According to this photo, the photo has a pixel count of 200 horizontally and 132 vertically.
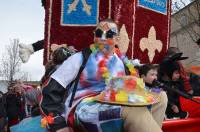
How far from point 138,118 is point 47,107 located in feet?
2.60

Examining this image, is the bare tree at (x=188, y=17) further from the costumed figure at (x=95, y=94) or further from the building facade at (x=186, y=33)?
the costumed figure at (x=95, y=94)

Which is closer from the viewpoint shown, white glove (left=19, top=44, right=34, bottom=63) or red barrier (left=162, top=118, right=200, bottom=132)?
red barrier (left=162, top=118, right=200, bottom=132)

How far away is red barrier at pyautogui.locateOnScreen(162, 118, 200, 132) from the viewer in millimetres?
4282

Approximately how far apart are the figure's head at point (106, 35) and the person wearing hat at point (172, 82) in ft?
5.06

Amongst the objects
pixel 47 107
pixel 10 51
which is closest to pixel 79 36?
pixel 47 107

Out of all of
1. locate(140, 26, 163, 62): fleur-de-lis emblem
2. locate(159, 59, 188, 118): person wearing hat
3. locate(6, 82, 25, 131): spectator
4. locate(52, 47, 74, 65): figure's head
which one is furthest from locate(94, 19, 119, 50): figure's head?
locate(6, 82, 25, 131): spectator

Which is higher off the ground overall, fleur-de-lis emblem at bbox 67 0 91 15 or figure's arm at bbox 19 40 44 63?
fleur-de-lis emblem at bbox 67 0 91 15

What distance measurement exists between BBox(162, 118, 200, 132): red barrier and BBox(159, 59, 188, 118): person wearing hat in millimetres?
469

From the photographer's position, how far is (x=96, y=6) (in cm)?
578

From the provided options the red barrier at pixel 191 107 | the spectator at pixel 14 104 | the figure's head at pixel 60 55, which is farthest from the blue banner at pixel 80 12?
the spectator at pixel 14 104

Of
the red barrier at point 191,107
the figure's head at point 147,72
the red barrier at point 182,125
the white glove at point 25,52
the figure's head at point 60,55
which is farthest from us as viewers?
the white glove at point 25,52

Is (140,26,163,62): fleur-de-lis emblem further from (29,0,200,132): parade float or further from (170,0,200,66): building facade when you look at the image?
(170,0,200,66): building facade

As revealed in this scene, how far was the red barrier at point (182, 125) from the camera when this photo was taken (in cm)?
428

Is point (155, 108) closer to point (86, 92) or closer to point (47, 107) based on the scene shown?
point (86, 92)
